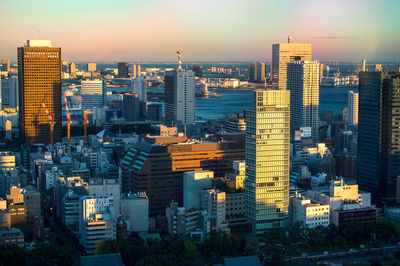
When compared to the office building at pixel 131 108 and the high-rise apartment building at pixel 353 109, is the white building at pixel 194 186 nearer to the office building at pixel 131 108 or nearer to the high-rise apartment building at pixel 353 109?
the high-rise apartment building at pixel 353 109

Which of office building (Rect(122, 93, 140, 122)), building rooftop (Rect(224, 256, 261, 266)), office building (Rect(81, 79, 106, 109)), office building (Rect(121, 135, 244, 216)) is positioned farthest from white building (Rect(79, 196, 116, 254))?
office building (Rect(81, 79, 106, 109))

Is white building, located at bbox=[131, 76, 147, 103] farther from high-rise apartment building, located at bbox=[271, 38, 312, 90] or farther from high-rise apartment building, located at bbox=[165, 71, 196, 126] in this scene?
high-rise apartment building, located at bbox=[165, 71, 196, 126]

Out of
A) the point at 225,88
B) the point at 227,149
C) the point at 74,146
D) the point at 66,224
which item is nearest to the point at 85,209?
the point at 66,224

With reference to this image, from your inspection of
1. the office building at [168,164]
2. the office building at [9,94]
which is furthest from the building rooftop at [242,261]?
Result: the office building at [9,94]

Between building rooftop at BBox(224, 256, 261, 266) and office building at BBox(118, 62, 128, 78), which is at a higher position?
office building at BBox(118, 62, 128, 78)

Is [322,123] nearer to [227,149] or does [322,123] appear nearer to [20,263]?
[227,149]

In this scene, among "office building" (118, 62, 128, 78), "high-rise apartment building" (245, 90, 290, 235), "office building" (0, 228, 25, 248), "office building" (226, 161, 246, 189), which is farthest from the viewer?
"office building" (118, 62, 128, 78)

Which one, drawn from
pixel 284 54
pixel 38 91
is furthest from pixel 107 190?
pixel 284 54
